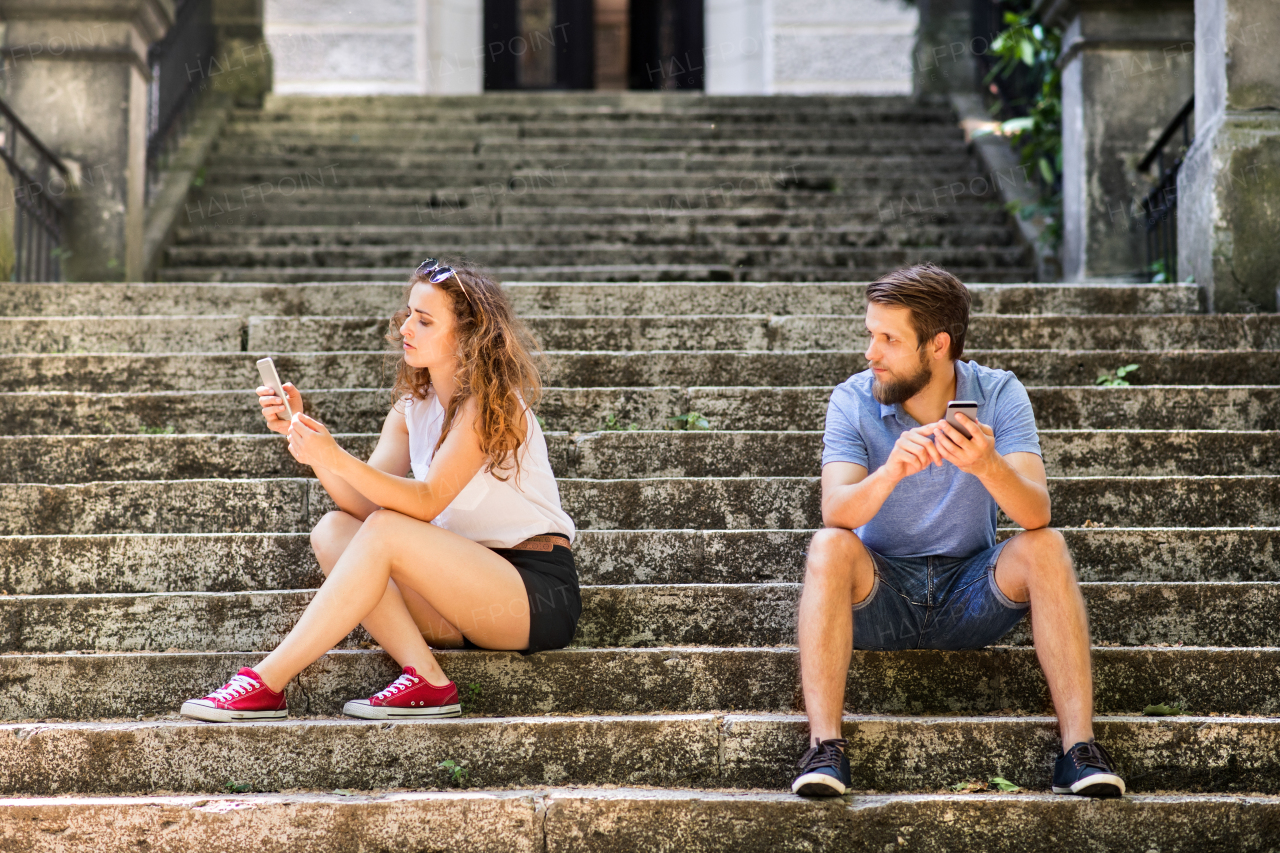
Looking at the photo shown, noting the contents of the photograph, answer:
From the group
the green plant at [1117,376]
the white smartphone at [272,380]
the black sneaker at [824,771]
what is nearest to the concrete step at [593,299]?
the green plant at [1117,376]

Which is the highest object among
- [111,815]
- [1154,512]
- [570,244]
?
[570,244]

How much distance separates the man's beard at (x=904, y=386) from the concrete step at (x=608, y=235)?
14.1ft

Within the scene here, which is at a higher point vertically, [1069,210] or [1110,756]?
[1069,210]

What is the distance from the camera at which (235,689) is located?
8.86 feet

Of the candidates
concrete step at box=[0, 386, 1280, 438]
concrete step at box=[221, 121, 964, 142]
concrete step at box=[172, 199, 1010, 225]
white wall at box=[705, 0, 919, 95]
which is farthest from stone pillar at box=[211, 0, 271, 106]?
concrete step at box=[0, 386, 1280, 438]

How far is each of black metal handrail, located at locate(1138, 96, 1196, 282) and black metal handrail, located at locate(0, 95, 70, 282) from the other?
220 inches

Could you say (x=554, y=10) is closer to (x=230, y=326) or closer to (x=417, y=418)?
(x=230, y=326)

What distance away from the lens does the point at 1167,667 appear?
289 centimetres

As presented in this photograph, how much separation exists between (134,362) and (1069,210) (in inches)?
195

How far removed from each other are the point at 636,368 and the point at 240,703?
212cm

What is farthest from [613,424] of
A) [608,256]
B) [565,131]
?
[565,131]

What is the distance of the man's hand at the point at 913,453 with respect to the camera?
8.39 feet

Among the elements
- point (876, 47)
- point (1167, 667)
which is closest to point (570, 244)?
point (1167, 667)

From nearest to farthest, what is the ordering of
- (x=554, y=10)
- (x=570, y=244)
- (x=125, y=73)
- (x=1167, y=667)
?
(x=1167, y=667), (x=125, y=73), (x=570, y=244), (x=554, y=10)
